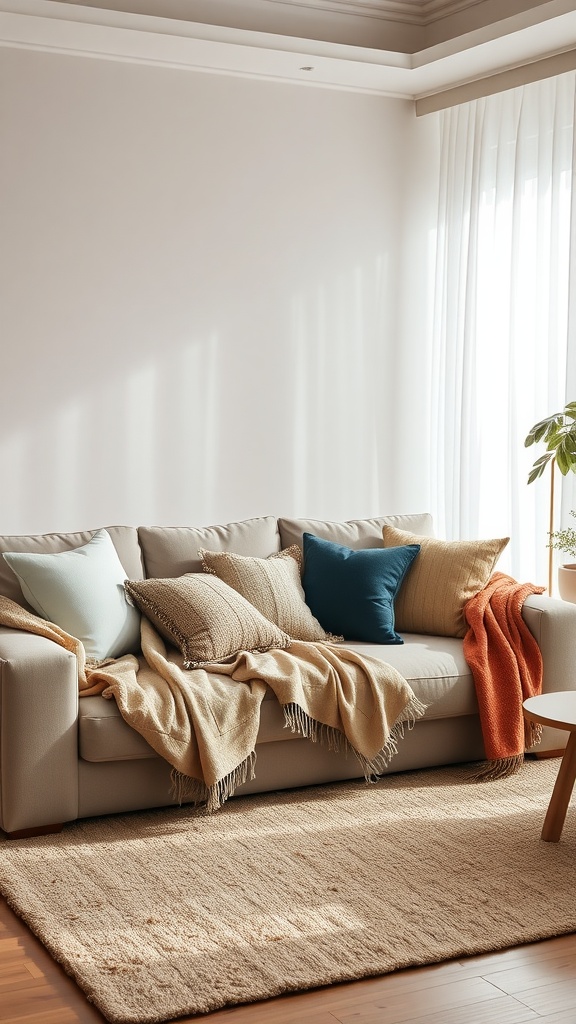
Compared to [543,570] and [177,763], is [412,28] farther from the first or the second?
[177,763]

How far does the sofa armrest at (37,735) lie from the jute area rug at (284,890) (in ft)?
0.31

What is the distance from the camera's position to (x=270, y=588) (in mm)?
4117

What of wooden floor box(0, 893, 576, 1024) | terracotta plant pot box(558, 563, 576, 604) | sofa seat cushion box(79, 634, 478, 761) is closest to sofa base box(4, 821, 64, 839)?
sofa seat cushion box(79, 634, 478, 761)

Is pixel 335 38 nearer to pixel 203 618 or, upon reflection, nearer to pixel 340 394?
pixel 340 394

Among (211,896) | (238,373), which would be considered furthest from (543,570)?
(211,896)

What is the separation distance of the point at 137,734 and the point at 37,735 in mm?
297

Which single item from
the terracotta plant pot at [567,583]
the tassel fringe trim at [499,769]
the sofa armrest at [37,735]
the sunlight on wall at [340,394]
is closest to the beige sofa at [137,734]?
the sofa armrest at [37,735]

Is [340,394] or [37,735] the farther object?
[340,394]

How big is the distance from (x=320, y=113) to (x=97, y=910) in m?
3.82

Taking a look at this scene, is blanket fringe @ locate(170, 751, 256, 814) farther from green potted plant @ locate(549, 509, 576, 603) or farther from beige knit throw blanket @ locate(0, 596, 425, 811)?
green potted plant @ locate(549, 509, 576, 603)

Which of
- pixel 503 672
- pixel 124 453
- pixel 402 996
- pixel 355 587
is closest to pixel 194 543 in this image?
pixel 355 587

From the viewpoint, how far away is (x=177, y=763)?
11.1 ft

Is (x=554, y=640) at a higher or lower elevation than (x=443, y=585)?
lower

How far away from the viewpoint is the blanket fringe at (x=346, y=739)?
3.62 m
